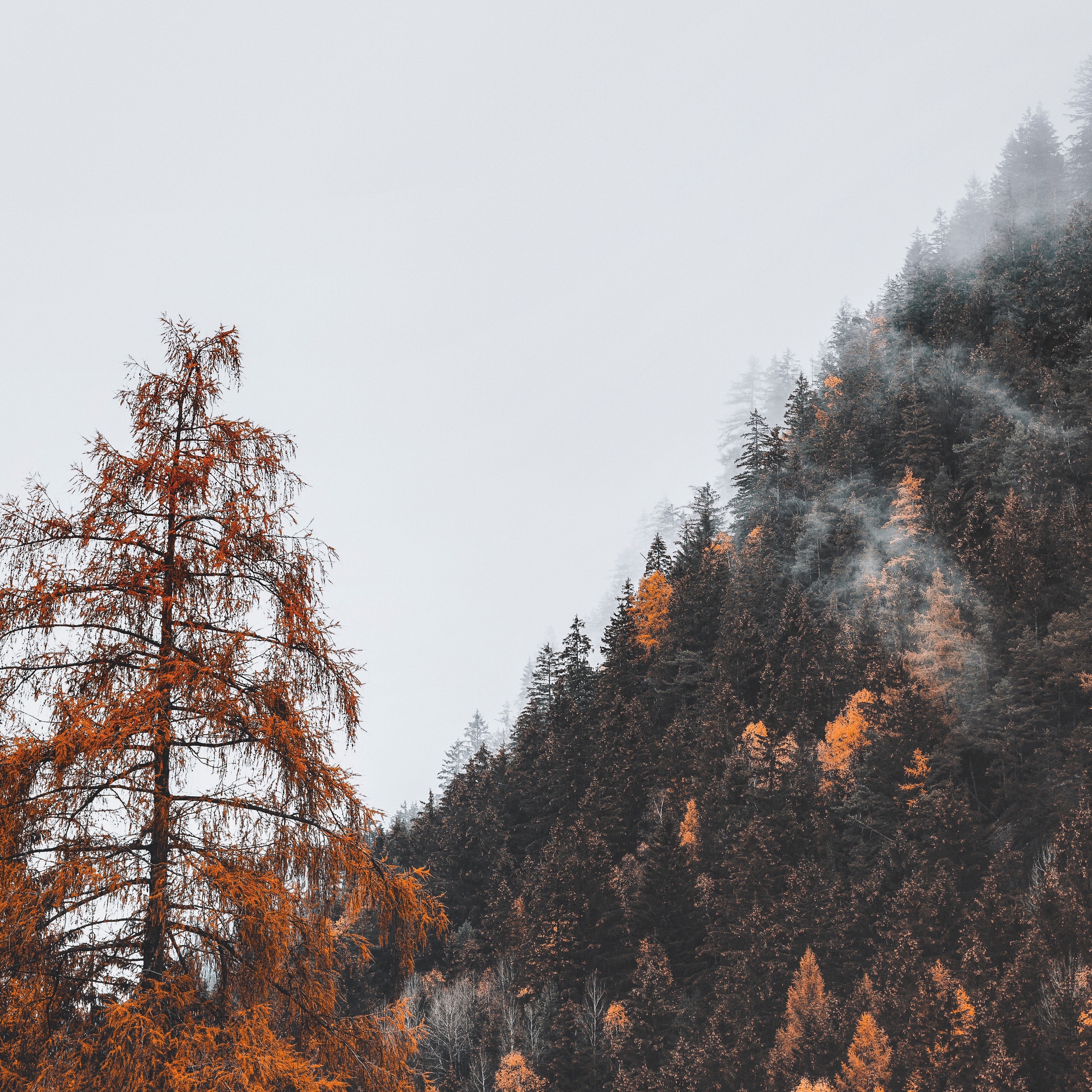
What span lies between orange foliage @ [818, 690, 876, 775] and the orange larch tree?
37649 millimetres

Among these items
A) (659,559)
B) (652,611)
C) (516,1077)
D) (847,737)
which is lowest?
(516,1077)

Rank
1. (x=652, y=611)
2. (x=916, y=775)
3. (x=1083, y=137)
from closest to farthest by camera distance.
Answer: (x=916, y=775) → (x=652, y=611) → (x=1083, y=137)

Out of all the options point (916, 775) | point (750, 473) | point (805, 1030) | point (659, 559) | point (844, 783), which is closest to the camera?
point (805, 1030)

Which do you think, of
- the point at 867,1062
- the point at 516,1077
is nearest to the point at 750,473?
the point at 867,1062

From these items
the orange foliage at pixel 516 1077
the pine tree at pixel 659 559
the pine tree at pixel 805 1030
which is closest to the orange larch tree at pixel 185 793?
the pine tree at pixel 805 1030

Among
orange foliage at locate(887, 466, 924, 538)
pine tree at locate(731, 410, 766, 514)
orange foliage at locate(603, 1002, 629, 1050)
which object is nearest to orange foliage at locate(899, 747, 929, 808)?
orange foliage at locate(887, 466, 924, 538)

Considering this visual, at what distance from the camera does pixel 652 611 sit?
205 ft

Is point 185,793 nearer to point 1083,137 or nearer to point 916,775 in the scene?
point 916,775

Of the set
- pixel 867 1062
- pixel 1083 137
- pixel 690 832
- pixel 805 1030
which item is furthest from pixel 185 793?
pixel 1083 137

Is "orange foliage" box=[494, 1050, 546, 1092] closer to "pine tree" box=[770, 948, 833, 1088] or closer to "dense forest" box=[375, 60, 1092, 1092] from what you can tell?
"dense forest" box=[375, 60, 1092, 1092]

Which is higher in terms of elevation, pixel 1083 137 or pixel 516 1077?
pixel 1083 137

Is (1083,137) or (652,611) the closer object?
(652,611)

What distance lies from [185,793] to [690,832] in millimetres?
41635

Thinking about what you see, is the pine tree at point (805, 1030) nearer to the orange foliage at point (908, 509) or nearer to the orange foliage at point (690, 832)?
the orange foliage at point (690, 832)
